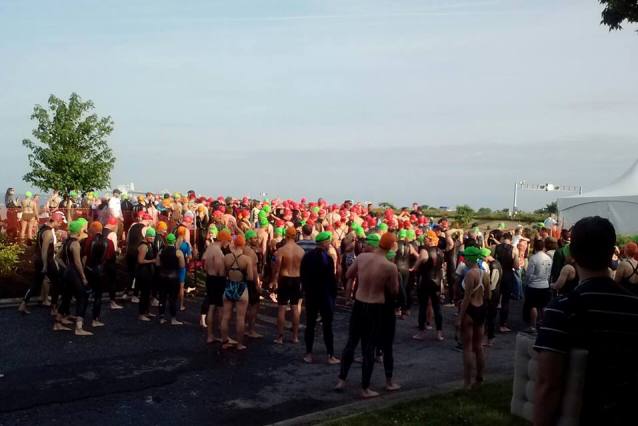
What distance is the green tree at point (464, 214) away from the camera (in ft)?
98.6

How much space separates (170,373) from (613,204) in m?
20.6

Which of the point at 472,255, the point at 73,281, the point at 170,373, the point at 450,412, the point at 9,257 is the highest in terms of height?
the point at 472,255

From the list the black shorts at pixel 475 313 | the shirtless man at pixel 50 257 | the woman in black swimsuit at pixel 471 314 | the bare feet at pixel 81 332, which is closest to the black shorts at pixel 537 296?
the woman in black swimsuit at pixel 471 314

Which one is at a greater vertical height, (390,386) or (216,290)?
(216,290)

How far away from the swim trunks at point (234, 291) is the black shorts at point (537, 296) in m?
5.68

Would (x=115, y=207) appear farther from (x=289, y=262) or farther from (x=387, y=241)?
(x=387, y=241)

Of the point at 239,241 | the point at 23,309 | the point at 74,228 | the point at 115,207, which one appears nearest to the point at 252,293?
the point at 239,241

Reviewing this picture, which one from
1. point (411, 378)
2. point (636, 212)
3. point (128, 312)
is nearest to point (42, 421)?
point (411, 378)

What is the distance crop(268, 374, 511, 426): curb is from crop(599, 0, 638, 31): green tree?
581cm

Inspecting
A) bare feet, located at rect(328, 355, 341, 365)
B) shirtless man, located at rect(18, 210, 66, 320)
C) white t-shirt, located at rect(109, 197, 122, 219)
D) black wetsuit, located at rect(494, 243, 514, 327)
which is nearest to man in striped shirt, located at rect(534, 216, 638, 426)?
bare feet, located at rect(328, 355, 341, 365)

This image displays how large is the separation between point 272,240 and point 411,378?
19.4ft

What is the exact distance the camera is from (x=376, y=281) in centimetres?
736

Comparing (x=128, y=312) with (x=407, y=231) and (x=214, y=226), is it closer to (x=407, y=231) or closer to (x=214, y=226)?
(x=214, y=226)

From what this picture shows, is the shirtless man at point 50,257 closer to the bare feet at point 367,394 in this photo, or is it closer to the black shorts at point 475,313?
the bare feet at point 367,394
